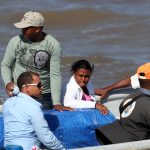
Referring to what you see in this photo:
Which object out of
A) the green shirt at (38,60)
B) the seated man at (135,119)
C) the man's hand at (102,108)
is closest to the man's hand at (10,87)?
the green shirt at (38,60)

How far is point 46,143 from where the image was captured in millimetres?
6039

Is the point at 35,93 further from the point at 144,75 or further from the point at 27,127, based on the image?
the point at 144,75

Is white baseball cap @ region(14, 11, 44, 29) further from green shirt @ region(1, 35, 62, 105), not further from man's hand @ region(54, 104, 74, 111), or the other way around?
man's hand @ region(54, 104, 74, 111)

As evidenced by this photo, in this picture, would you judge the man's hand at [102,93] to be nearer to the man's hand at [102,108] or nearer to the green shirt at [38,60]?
the man's hand at [102,108]

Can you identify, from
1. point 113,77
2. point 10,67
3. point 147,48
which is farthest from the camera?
point 147,48

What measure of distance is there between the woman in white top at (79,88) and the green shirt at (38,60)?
4.5 inches

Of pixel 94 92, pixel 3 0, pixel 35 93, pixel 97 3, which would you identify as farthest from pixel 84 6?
pixel 35 93

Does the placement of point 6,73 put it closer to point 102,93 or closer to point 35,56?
point 35,56

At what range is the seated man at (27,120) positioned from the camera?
598 cm

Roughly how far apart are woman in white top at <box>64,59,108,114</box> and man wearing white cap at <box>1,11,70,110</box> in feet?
0.36

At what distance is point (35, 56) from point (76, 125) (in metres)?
0.79

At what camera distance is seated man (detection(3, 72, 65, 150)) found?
5984 millimetres

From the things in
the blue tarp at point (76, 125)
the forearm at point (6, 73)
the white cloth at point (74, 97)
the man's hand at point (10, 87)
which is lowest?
the blue tarp at point (76, 125)

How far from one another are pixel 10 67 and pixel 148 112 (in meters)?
1.83
